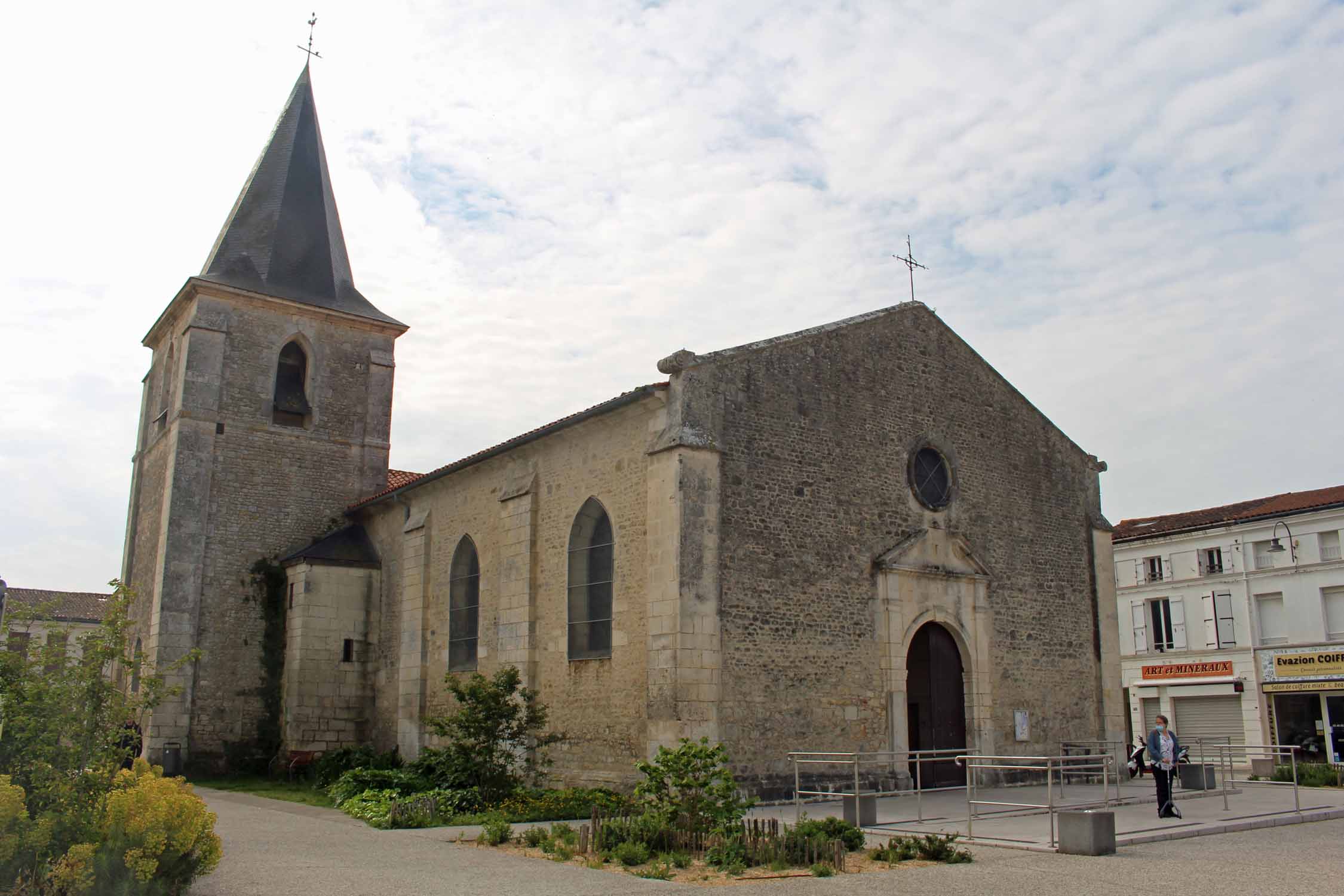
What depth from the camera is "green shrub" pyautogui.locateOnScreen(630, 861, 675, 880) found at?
27.7ft

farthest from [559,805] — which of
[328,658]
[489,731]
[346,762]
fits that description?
[328,658]

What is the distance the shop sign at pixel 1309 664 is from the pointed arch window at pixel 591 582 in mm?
21420

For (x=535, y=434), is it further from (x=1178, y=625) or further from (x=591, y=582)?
(x=1178, y=625)

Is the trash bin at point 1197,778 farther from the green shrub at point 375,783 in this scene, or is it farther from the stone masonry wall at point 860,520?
the green shrub at point 375,783

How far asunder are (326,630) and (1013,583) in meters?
12.9

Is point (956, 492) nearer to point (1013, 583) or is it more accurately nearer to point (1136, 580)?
point (1013, 583)

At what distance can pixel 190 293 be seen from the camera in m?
22.8

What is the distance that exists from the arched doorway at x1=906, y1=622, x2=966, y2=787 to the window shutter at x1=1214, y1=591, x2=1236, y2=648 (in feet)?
56.2

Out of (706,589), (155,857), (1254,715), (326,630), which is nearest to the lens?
(155,857)

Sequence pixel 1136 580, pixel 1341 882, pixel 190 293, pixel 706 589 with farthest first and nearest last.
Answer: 1. pixel 1136 580
2. pixel 190 293
3. pixel 706 589
4. pixel 1341 882

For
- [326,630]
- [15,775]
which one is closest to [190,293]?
[326,630]

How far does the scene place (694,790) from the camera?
1070cm

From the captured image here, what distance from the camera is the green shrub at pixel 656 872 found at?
8438 millimetres

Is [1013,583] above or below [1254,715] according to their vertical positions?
above
